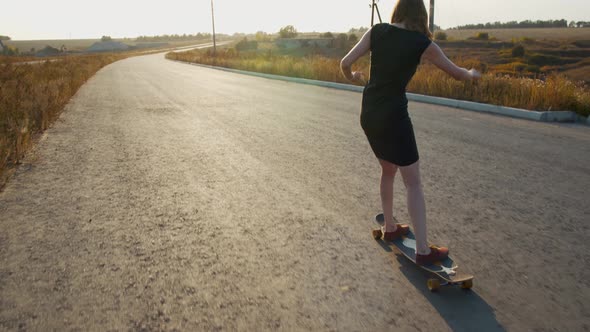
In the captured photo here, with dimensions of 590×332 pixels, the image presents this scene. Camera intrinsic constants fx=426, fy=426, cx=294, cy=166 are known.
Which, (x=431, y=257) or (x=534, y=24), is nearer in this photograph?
(x=431, y=257)

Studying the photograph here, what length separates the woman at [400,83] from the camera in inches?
101

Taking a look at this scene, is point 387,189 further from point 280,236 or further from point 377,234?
point 280,236

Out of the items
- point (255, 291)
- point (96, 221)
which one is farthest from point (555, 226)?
point (96, 221)

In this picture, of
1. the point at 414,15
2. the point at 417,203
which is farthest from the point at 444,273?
the point at 414,15

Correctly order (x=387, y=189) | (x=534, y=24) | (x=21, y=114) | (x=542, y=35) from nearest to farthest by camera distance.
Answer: (x=387, y=189) < (x=21, y=114) < (x=542, y=35) < (x=534, y=24)

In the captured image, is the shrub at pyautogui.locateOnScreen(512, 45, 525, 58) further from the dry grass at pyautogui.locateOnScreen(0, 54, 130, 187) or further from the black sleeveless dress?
the black sleeveless dress

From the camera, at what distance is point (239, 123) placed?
27.0 ft

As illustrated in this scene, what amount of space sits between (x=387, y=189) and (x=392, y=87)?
77 centimetres

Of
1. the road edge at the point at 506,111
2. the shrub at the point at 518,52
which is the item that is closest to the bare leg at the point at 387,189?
the road edge at the point at 506,111

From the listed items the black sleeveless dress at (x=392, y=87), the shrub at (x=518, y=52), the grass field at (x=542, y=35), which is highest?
the grass field at (x=542, y=35)

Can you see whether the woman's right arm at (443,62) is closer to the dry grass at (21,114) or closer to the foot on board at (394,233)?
the foot on board at (394,233)

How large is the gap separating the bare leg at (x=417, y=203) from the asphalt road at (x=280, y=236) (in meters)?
0.24

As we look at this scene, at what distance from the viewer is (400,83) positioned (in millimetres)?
2654

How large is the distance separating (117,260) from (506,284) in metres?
2.57
